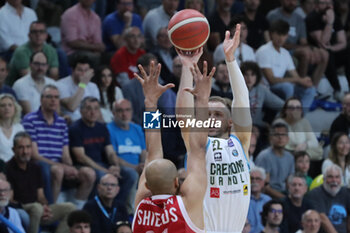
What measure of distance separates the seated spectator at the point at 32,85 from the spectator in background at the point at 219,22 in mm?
3438

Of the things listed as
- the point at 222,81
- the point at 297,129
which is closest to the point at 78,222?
the point at 222,81

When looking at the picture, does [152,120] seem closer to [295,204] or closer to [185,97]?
[185,97]

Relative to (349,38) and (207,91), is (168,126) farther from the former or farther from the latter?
(207,91)

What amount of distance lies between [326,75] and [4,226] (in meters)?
7.84

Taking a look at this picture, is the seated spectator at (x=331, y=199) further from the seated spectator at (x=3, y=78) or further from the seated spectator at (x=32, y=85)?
the seated spectator at (x=3, y=78)

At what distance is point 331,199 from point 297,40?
4.26 meters

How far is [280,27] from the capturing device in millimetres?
14180

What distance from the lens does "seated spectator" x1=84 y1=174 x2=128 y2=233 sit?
10.6 meters

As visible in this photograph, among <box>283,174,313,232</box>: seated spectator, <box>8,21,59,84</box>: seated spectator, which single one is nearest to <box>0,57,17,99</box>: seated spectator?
<box>8,21,59,84</box>: seated spectator

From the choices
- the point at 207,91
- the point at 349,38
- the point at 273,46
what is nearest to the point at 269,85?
the point at 273,46

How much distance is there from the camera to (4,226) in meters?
9.76

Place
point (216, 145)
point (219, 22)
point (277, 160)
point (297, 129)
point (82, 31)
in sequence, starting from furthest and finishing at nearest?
point (219, 22), point (82, 31), point (297, 129), point (277, 160), point (216, 145)

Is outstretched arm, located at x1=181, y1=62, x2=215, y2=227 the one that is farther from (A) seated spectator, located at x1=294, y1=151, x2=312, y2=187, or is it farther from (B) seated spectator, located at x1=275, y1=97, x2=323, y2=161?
(B) seated spectator, located at x1=275, y1=97, x2=323, y2=161

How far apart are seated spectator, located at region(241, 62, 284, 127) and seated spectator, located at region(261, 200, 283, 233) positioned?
94.4 inches
